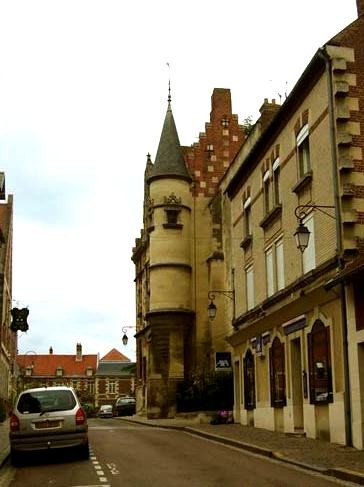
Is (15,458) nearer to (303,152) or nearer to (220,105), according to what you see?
(303,152)

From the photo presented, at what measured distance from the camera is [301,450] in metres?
17.2

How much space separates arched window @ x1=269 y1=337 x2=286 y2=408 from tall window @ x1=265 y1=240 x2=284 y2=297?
1.80 m

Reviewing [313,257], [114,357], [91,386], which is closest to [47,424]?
[313,257]

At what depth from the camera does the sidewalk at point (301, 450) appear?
13172 millimetres

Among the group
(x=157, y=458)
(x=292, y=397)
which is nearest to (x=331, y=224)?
(x=292, y=397)

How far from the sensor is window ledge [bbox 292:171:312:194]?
2112 cm

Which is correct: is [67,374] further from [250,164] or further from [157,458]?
[157,458]

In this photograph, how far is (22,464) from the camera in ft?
54.7

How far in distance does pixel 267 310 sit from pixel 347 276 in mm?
8831

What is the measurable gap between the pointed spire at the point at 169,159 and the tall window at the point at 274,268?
18687 mm

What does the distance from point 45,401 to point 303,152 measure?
10.7m

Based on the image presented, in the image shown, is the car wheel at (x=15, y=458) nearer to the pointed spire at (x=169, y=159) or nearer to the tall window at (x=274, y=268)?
the tall window at (x=274, y=268)

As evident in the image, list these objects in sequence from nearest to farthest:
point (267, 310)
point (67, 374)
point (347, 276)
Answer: point (347, 276) → point (267, 310) → point (67, 374)

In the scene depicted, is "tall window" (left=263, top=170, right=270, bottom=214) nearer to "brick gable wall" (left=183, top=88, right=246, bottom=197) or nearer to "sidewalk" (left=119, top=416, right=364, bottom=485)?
"sidewalk" (left=119, top=416, right=364, bottom=485)
